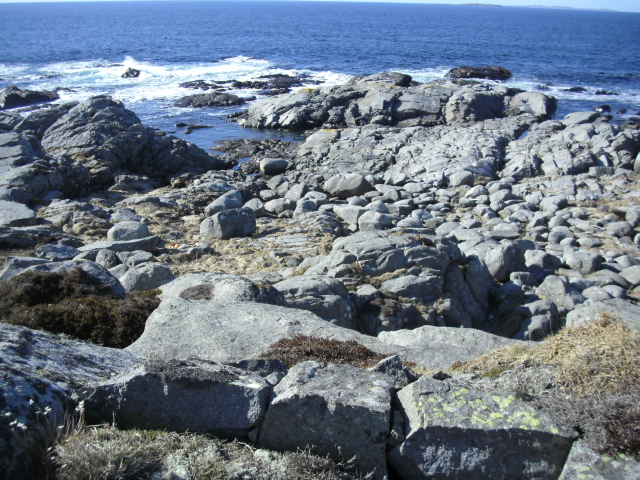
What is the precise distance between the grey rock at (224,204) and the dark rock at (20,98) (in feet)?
121

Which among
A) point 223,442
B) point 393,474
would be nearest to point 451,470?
point 393,474

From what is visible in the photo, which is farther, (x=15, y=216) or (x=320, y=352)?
(x=15, y=216)

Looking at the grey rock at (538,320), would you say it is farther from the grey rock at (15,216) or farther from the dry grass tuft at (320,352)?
the grey rock at (15,216)

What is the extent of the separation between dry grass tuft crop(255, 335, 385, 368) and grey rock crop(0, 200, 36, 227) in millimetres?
13010

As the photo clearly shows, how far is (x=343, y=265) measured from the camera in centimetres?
1144

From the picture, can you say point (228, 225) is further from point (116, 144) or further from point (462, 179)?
point (116, 144)

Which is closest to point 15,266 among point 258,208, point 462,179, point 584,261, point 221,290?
point 221,290

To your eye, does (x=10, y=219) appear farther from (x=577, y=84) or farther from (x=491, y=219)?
(x=577, y=84)

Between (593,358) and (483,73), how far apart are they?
61.9 metres

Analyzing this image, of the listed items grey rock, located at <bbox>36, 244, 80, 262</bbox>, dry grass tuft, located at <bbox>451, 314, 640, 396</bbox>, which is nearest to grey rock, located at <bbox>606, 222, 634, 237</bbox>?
dry grass tuft, located at <bbox>451, 314, 640, 396</bbox>

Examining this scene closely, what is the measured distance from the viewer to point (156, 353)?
6.47 m

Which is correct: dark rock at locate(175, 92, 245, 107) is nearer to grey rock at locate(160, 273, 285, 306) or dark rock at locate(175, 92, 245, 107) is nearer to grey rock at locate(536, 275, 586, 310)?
grey rock at locate(536, 275, 586, 310)

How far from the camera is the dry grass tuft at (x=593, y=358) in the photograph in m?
3.82

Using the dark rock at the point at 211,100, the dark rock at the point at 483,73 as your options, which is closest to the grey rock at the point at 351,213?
the dark rock at the point at 211,100
